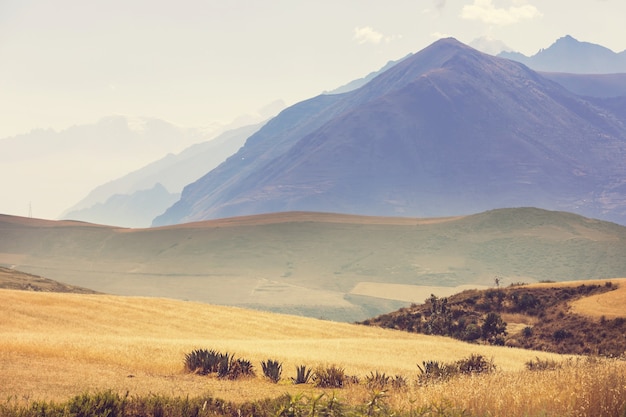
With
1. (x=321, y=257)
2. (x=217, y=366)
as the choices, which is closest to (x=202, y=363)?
(x=217, y=366)

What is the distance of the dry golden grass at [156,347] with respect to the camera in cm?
1859

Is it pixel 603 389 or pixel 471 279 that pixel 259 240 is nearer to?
pixel 471 279

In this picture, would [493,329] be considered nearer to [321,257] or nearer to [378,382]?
[378,382]

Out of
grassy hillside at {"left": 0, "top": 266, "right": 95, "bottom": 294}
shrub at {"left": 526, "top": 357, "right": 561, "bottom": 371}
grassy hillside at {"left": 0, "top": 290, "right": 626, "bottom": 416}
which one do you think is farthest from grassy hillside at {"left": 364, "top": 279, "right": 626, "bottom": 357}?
grassy hillside at {"left": 0, "top": 266, "right": 95, "bottom": 294}

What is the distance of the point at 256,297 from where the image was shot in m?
127

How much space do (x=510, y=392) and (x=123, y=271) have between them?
146414mm

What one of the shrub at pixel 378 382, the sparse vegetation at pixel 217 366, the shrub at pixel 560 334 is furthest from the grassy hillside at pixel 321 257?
the shrub at pixel 378 382

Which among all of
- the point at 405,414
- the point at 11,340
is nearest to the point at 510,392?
the point at 405,414

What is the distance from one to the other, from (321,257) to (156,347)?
136487 millimetres

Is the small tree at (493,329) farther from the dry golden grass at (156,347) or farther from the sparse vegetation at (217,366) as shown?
the sparse vegetation at (217,366)

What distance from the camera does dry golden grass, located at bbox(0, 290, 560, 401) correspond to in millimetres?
18594

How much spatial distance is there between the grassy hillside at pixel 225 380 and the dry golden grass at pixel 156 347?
0.06 m

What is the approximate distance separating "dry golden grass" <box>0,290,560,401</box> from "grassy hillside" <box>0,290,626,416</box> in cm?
6

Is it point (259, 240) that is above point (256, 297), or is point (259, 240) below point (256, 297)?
above
